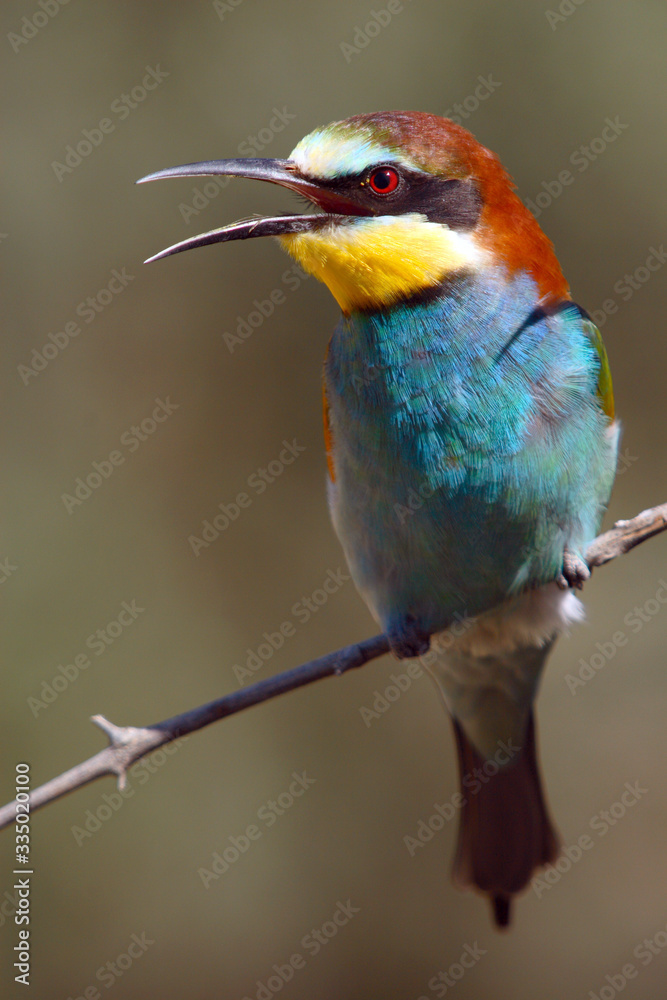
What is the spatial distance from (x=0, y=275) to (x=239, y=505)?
1.29 meters

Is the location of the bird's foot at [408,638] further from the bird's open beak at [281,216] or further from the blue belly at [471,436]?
the bird's open beak at [281,216]

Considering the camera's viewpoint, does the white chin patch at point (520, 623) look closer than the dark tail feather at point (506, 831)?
Yes

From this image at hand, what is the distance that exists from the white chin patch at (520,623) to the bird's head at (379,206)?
0.78 metres

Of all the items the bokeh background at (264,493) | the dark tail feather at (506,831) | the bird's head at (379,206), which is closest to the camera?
the bird's head at (379,206)

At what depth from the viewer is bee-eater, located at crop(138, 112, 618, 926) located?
2.00 m

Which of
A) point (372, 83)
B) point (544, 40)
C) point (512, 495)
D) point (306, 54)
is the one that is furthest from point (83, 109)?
point (512, 495)

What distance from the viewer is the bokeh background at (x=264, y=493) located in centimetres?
362

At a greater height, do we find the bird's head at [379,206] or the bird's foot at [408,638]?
the bird's head at [379,206]

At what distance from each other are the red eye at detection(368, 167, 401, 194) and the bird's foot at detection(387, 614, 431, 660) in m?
1.00

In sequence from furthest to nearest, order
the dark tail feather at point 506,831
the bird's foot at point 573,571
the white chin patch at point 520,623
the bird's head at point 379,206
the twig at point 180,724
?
Answer: the dark tail feather at point 506,831
the white chin patch at point 520,623
the bird's foot at point 573,571
the bird's head at point 379,206
the twig at point 180,724

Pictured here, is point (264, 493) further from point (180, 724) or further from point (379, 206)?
point (180, 724)

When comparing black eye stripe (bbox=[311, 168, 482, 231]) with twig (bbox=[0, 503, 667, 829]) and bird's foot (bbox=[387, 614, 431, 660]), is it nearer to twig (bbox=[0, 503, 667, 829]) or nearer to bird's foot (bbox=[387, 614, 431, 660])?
twig (bbox=[0, 503, 667, 829])

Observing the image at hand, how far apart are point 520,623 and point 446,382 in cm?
66

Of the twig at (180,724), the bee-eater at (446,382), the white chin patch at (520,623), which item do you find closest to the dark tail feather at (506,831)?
the white chin patch at (520,623)
